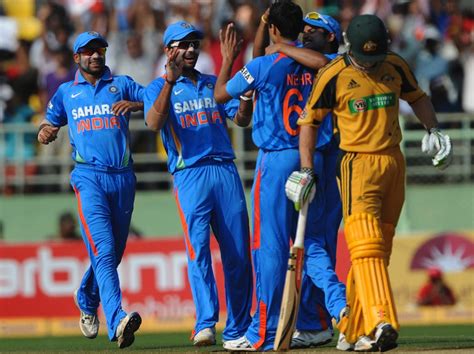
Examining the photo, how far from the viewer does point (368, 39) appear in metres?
8.84

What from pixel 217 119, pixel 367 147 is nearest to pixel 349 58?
pixel 367 147

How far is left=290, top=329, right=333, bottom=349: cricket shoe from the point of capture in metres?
10.2

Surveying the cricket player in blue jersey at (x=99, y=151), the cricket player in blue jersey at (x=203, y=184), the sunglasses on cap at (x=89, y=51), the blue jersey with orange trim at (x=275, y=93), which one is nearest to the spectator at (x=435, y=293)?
the cricket player in blue jersey at (x=99, y=151)

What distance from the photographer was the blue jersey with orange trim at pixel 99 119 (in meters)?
10.8

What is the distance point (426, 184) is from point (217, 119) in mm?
7768

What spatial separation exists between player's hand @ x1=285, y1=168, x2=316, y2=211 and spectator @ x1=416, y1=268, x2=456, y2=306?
27.8 feet

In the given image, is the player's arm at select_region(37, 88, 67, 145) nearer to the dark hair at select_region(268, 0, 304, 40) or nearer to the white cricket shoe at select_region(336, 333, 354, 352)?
the dark hair at select_region(268, 0, 304, 40)

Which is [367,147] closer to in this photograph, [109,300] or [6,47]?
[109,300]

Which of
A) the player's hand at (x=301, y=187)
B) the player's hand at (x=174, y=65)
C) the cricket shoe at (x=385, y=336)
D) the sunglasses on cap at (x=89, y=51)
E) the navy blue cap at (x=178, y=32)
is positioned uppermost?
the navy blue cap at (x=178, y=32)

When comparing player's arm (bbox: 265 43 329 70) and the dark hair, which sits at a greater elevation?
the dark hair

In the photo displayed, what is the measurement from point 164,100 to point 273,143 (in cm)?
99

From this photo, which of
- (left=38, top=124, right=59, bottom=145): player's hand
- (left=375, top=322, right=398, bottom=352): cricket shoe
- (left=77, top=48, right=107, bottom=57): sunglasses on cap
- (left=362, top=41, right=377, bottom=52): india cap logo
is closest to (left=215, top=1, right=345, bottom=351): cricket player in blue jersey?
(left=362, top=41, right=377, bottom=52): india cap logo

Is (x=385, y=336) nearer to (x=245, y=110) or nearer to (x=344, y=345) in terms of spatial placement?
(x=344, y=345)

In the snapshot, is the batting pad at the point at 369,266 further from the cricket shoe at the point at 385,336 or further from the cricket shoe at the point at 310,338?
the cricket shoe at the point at 310,338
